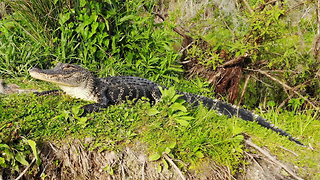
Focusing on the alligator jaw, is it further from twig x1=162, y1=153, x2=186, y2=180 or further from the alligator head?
twig x1=162, y1=153, x2=186, y2=180

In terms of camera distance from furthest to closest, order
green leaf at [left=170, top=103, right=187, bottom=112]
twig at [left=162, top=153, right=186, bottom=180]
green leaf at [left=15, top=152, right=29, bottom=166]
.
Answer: green leaf at [left=170, top=103, right=187, bottom=112] < twig at [left=162, top=153, right=186, bottom=180] < green leaf at [left=15, top=152, right=29, bottom=166]

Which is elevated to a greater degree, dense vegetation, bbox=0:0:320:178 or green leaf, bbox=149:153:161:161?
dense vegetation, bbox=0:0:320:178

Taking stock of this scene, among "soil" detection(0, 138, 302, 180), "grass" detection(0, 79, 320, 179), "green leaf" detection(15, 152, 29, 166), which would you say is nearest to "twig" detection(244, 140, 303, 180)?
"grass" detection(0, 79, 320, 179)

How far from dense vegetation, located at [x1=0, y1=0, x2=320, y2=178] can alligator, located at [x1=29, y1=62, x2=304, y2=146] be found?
0.64 feet

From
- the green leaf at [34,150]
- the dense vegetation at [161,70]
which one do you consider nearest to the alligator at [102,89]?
the dense vegetation at [161,70]

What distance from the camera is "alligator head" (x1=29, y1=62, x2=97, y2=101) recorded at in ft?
11.1

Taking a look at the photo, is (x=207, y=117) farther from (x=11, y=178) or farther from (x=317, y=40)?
(x=317, y=40)

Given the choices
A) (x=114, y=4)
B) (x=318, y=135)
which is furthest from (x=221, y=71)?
(x=114, y=4)

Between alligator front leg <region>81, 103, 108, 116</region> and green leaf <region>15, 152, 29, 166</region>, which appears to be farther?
alligator front leg <region>81, 103, 108, 116</region>

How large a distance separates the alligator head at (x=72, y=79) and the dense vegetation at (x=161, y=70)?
0.21 meters

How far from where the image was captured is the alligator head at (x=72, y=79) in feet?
11.1

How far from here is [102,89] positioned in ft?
12.5

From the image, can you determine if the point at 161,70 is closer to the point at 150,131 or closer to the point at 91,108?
the point at 91,108

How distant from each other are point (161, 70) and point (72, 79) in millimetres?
1931
